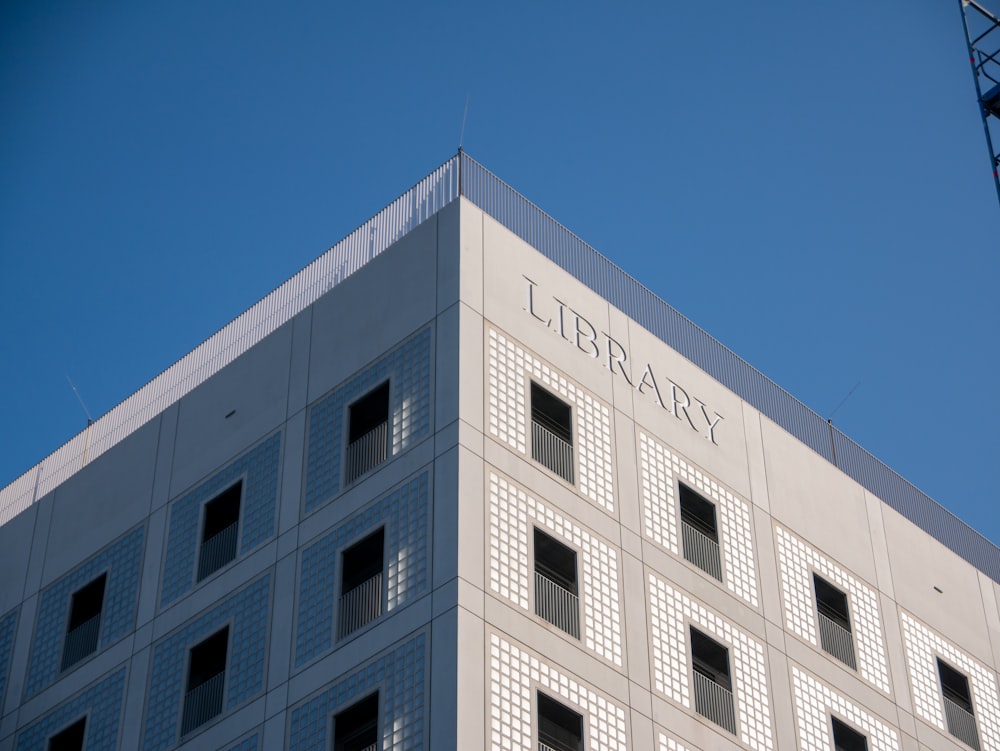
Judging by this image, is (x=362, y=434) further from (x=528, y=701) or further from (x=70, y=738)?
(x=70, y=738)

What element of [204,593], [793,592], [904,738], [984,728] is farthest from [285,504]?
[984,728]

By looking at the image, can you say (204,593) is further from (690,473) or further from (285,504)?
(690,473)

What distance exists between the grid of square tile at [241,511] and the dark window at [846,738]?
1719 cm

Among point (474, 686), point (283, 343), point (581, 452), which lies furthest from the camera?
point (283, 343)

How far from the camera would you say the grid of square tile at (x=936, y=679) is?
6091 centimetres

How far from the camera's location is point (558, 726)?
159 ft

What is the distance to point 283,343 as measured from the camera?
57594mm

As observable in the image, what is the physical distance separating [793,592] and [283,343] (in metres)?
16.6

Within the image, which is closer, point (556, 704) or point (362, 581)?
point (556, 704)

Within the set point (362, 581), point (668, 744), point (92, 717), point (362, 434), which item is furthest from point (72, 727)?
point (668, 744)

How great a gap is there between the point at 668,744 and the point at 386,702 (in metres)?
7.99

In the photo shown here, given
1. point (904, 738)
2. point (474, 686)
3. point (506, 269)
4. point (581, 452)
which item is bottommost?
point (474, 686)

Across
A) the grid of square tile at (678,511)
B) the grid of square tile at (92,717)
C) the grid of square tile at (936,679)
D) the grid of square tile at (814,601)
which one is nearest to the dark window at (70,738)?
the grid of square tile at (92,717)

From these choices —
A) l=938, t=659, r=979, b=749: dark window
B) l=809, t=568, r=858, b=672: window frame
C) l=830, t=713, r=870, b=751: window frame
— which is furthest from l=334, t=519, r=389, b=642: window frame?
l=938, t=659, r=979, b=749: dark window
